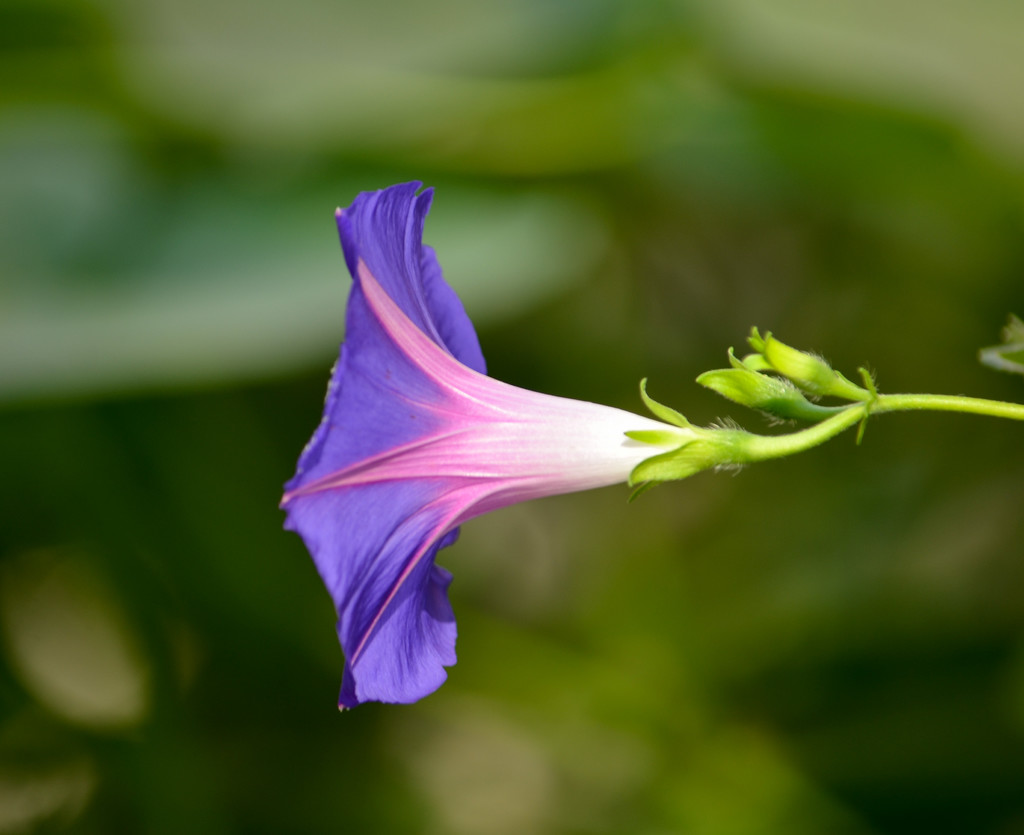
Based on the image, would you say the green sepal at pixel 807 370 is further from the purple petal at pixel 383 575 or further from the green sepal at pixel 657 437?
the purple petal at pixel 383 575

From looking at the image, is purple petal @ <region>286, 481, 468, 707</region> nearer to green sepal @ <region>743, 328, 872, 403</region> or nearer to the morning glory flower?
the morning glory flower

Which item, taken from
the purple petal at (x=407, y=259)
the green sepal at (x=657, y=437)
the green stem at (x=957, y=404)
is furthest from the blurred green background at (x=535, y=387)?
the green stem at (x=957, y=404)

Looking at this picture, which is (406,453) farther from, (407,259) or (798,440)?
(798,440)

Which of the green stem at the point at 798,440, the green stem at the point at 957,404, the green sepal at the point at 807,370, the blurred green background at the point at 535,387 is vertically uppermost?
the green stem at the point at 957,404

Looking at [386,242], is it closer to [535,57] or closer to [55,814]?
[55,814]

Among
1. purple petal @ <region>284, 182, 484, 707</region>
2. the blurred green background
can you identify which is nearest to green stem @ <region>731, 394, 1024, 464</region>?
purple petal @ <region>284, 182, 484, 707</region>
